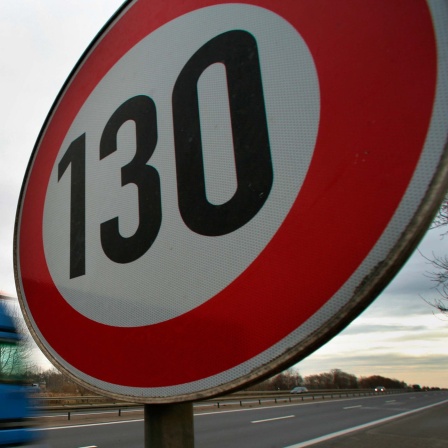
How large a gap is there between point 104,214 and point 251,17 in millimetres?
490

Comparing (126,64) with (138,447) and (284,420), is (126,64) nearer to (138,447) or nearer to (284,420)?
(138,447)

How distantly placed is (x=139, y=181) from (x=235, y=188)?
10.3 inches

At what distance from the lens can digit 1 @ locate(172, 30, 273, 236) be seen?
2.19 ft

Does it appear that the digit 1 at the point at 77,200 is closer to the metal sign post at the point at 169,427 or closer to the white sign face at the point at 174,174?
the white sign face at the point at 174,174

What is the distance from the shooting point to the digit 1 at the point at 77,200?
0.95m

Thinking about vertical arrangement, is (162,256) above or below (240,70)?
below

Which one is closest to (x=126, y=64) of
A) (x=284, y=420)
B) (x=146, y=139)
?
(x=146, y=139)

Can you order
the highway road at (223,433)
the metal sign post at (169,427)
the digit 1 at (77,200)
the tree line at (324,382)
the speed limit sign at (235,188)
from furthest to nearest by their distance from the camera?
the tree line at (324,382), the highway road at (223,433), the digit 1 at (77,200), the metal sign post at (169,427), the speed limit sign at (235,188)

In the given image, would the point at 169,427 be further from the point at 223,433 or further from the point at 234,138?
the point at 223,433

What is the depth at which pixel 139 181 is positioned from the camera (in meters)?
0.87

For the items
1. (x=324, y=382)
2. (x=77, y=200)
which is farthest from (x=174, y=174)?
(x=324, y=382)

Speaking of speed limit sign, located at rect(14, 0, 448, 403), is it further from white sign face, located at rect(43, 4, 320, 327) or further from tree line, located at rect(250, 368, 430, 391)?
tree line, located at rect(250, 368, 430, 391)

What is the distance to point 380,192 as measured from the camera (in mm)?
531

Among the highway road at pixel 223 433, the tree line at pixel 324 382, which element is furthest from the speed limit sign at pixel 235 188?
the tree line at pixel 324 382
